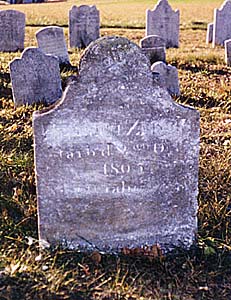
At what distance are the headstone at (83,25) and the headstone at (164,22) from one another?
1.42 m

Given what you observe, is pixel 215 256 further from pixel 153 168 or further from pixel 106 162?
pixel 106 162

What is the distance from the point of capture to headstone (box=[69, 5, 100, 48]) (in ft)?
47.7

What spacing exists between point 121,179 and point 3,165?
68.8 inches

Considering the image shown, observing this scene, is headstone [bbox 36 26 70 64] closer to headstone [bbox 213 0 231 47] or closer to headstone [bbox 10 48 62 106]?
headstone [bbox 10 48 62 106]

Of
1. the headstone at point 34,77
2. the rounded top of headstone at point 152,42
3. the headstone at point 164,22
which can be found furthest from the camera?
the headstone at point 164,22

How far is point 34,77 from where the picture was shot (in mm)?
7891

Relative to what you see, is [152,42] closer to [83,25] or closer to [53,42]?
[53,42]

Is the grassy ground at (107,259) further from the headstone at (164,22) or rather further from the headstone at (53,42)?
the headstone at (164,22)

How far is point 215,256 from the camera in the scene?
400 cm

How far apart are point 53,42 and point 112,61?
7366 millimetres

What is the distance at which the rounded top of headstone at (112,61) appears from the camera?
370cm

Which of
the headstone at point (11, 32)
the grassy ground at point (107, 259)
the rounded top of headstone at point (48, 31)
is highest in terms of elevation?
the rounded top of headstone at point (48, 31)

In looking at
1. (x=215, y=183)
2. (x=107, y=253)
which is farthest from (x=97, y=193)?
(x=215, y=183)

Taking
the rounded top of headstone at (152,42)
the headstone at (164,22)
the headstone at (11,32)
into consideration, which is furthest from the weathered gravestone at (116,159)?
the headstone at (164,22)
